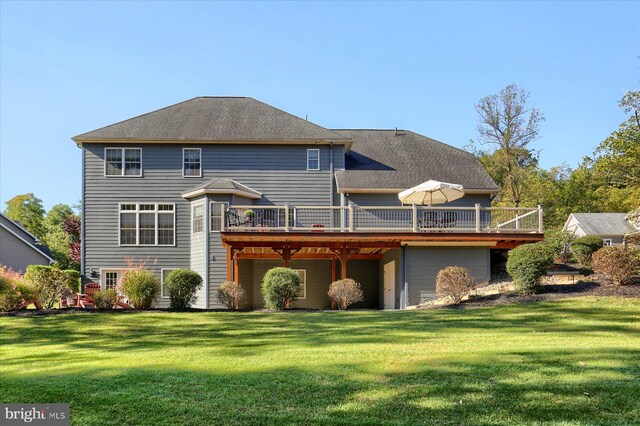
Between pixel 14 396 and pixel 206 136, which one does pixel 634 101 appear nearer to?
pixel 206 136

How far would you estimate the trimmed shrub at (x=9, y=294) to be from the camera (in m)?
15.6

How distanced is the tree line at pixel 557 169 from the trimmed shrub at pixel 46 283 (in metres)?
17.0

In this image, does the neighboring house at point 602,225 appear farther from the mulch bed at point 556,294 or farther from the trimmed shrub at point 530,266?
the trimmed shrub at point 530,266

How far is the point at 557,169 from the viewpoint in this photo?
5925cm

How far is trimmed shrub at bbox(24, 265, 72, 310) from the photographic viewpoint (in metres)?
16.3

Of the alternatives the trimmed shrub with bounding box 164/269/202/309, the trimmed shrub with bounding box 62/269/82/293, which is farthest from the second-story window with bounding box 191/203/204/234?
the trimmed shrub with bounding box 164/269/202/309

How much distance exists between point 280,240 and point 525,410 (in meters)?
14.1

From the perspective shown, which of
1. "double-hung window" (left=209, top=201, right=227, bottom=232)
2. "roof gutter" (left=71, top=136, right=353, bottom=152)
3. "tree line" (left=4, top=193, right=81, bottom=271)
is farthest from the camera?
"tree line" (left=4, top=193, right=81, bottom=271)

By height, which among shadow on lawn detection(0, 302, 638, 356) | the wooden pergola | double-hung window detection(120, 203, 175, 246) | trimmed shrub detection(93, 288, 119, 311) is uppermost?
double-hung window detection(120, 203, 175, 246)

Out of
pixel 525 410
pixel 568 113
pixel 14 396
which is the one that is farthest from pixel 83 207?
pixel 568 113

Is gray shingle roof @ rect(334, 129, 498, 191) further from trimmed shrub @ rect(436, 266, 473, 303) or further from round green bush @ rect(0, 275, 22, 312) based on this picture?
round green bush @ rect(0, 275, 22, 312)

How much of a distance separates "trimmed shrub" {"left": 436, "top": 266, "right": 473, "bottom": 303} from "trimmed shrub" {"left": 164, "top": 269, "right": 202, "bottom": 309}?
703cm

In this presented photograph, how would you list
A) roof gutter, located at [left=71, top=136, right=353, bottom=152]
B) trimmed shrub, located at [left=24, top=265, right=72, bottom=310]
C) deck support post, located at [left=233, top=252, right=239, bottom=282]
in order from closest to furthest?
1. trimmed shrub, located at [left=24, top=265, right=72, bottom=310]
2. deck support post, located at [left=233, top=252, right=239, bottom=282]
3. roof gutter, located at [left=71, top=136, right=353, bottom=152]

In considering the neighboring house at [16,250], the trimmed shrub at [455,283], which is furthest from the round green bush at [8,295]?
the neighboring house at [16,250]
